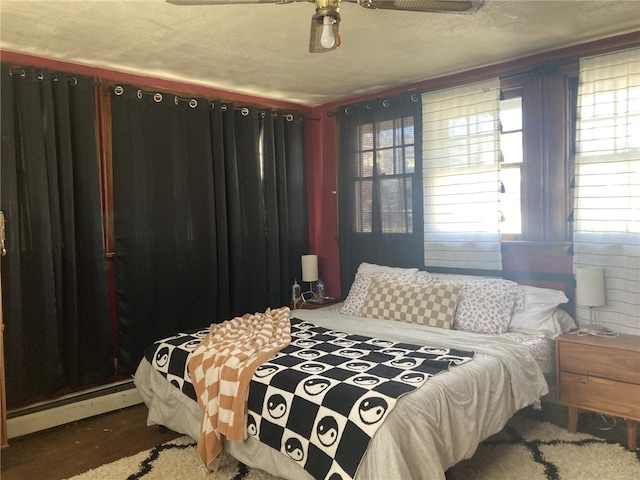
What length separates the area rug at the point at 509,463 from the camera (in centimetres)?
240

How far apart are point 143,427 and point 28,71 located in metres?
2.32

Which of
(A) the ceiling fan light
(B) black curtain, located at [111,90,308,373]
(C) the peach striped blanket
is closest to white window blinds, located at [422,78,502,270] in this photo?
(B) black curtain, located at [111,90,308,373]

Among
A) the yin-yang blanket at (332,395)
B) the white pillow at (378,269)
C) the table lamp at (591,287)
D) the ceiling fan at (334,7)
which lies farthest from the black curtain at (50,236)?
the table lamp at (591,287)

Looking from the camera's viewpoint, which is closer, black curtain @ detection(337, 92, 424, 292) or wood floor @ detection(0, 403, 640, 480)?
wood floor @ detection(0, 403, 640, 480)

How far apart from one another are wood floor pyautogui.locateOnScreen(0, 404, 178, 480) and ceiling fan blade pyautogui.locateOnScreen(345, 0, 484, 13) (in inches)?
102

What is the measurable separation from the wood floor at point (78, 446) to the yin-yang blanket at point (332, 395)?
3.35 ft

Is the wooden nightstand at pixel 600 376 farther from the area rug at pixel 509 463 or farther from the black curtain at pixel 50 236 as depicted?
the black curtain at pixel 50 236

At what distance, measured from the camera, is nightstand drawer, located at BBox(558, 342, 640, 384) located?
101 inches

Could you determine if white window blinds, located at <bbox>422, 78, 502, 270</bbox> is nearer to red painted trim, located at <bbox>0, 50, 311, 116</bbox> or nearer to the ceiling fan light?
red painted trim, located at <bbox>0, 50, 311, 116</bbox>

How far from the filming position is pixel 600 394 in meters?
2.68

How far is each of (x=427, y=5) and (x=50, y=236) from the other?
2523 mm

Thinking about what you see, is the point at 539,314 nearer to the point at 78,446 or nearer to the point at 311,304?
the point at 311,304

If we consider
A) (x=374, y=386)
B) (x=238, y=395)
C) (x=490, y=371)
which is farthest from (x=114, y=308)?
(x=490, y=371)

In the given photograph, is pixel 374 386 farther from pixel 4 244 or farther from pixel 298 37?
pixel 4 244
